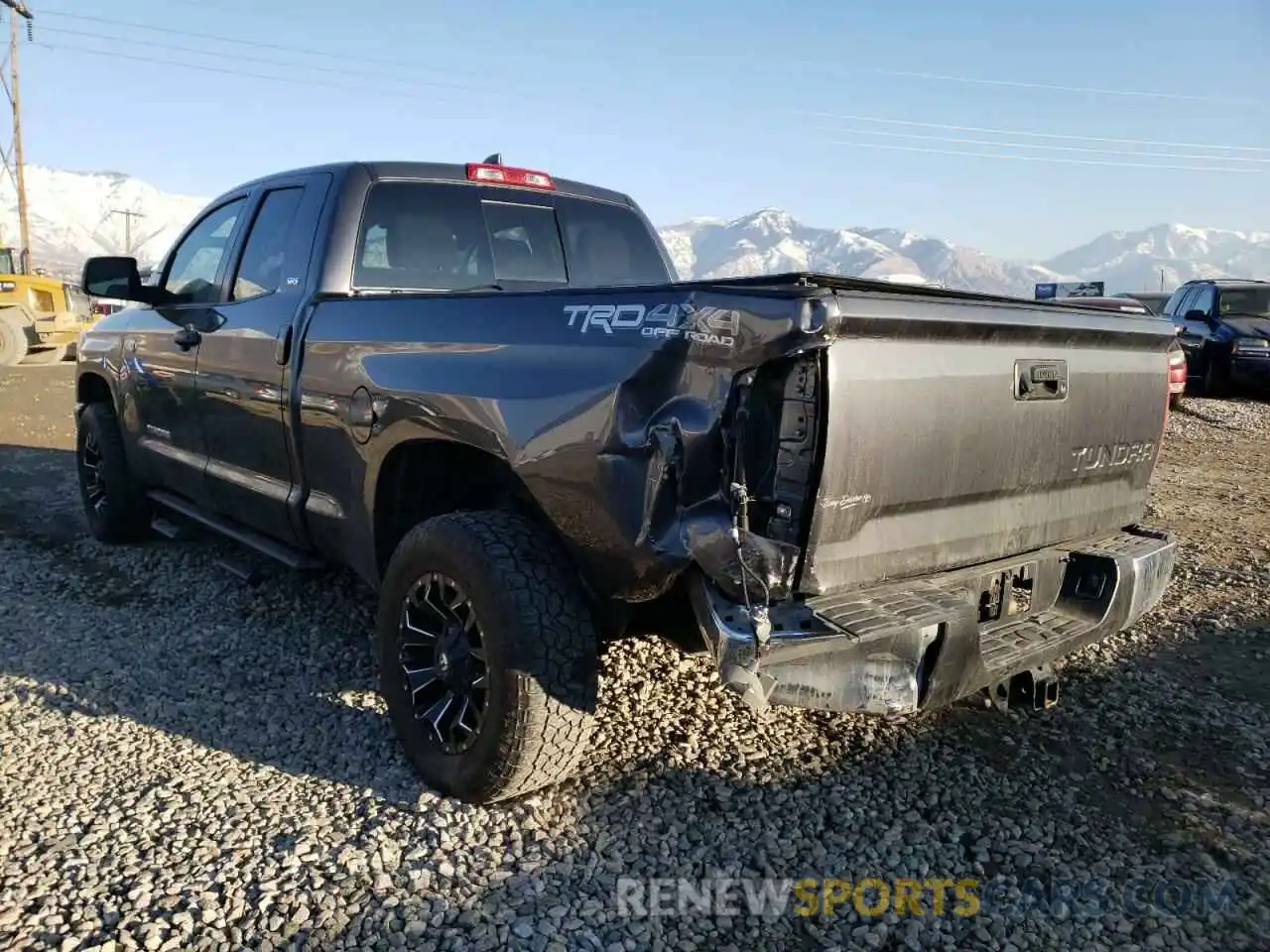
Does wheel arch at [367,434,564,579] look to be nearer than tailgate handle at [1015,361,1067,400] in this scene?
No

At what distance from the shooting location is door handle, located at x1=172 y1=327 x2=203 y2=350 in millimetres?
4421

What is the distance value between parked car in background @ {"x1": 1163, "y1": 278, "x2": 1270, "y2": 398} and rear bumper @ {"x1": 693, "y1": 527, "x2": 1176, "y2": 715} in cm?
1311

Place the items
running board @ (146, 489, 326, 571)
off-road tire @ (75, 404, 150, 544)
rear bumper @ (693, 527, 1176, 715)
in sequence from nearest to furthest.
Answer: rear bumper @ (693, 527, 1176, 715) < running board @ (146, 489, 326, 571) < off-road tire @ (75, 404, 150, 544)

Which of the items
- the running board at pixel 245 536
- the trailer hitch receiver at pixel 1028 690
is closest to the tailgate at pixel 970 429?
the trailer hitch receiver at pixel 1028 690

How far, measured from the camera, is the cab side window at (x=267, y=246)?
13.3 ft

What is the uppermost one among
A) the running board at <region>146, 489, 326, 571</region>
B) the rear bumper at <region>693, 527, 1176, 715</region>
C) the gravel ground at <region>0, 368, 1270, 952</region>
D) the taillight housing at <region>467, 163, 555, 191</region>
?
the taillight housing at <region>467, 163, 555, 191</region>

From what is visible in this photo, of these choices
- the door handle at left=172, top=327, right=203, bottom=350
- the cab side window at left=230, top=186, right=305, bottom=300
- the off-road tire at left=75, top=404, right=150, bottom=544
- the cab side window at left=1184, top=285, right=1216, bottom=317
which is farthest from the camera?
the cab side window at left=1184, top=285, right=1216, bottom=317

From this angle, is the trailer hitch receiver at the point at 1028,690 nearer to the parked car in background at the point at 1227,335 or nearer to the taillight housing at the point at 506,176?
the taillight housing at the point at 506,176

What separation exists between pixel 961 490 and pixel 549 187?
2.62 m

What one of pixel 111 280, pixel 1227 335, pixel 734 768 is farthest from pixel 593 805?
pixel 1227 335

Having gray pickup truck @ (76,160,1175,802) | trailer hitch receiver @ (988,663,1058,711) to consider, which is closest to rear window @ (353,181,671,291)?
gray pickup truck @ (76,160,1175,802)

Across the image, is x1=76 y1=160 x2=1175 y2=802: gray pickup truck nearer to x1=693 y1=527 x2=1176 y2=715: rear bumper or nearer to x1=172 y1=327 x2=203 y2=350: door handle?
x1=693 y1=527 x2=1176 y2=715: rear bumper

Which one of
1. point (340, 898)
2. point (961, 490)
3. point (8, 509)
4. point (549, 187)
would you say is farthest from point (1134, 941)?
point (8, 509)

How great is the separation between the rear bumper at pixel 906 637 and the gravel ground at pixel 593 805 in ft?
1.82
